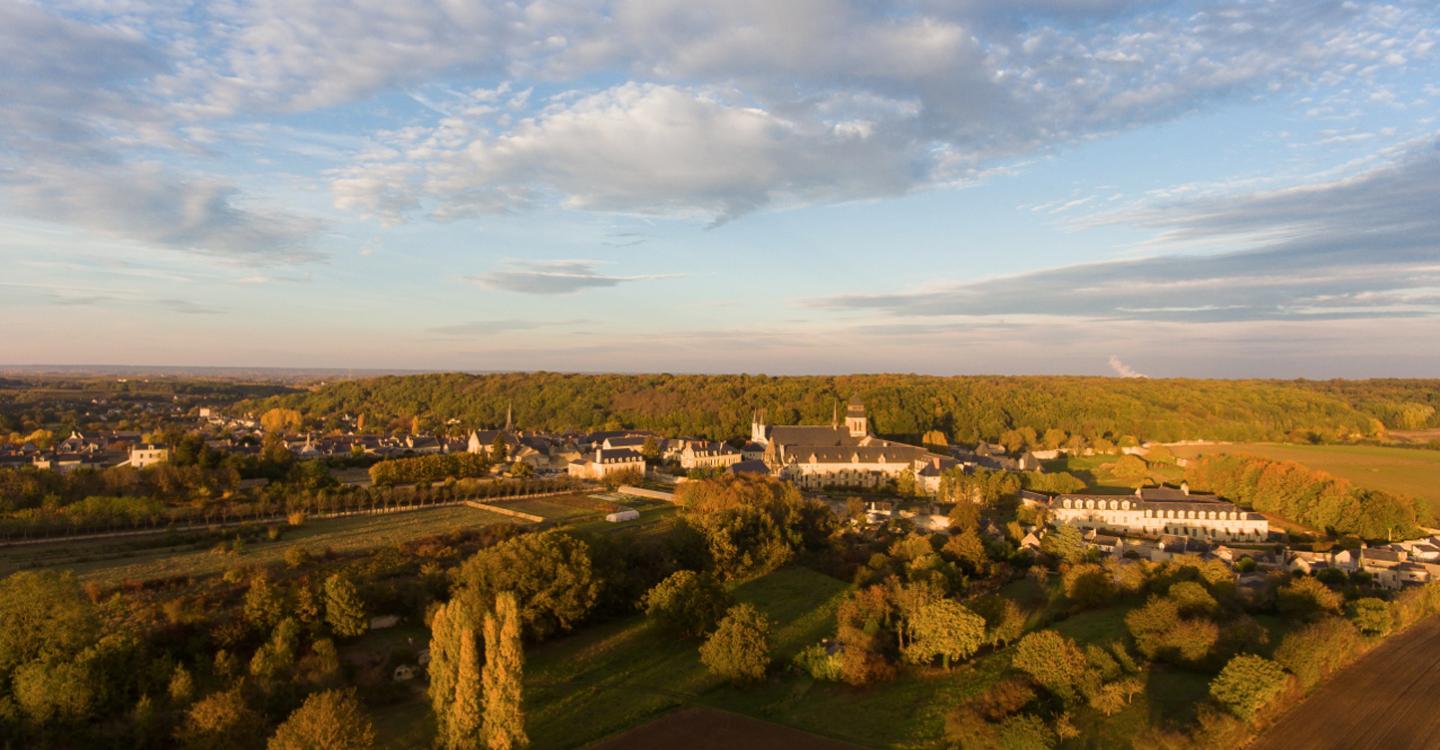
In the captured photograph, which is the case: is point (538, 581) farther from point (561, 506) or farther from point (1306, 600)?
point (1306, 600)

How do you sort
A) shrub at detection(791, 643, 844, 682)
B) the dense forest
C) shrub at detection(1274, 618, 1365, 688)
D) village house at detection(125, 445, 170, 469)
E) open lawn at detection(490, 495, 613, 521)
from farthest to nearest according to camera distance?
the dense forest
village house at detection(125, 445, 170, 469)
open lawn at detection(490, 495, 613, 521)
shrub at detection(791, 643, 844, 682)
shrub at detection(1274, 618, 1365, 688)

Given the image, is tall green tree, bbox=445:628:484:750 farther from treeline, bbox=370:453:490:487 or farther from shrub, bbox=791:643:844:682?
treeline, bbox=370:453:490:487

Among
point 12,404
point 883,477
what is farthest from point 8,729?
point 12,404

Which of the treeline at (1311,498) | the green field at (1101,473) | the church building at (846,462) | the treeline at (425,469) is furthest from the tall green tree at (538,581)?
the treeline at (1311,498)

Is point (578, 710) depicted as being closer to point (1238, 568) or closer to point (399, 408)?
point (1238, 568)

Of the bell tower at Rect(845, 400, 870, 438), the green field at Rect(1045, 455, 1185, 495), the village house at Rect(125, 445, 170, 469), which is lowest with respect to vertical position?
the green field at Rect(1045, 455, 1185, 495)

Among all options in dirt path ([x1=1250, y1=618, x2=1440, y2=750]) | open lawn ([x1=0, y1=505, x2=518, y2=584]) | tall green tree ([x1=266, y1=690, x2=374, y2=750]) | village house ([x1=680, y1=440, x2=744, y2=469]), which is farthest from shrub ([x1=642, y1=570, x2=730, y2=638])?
village house ([x1=680, y1=440, x2=744, y2=469])

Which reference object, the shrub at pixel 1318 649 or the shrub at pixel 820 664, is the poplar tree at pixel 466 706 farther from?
the shrub at pixel 1318 649
